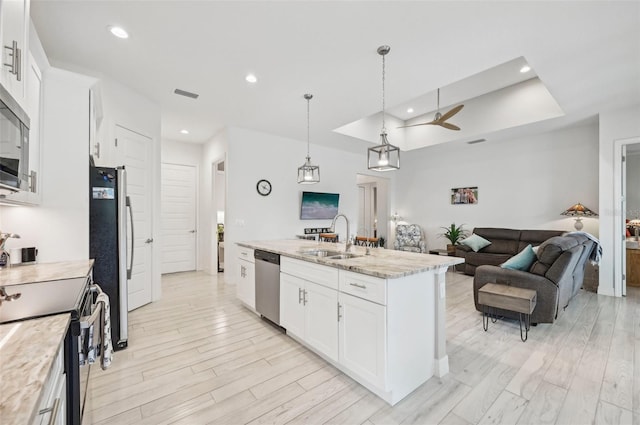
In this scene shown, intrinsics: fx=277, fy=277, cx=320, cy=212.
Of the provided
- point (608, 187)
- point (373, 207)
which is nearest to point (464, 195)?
point (608, 187)

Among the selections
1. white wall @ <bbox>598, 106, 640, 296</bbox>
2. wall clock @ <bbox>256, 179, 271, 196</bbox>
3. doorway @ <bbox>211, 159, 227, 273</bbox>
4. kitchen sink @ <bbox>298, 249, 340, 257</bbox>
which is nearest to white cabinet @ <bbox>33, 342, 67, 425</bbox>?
kitchen sink @ <bbox>298, 249, 340, 257</bbox>

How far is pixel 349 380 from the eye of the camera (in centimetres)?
211

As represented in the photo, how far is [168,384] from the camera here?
208 centimetres

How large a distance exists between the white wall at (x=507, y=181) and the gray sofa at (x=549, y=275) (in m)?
2.53

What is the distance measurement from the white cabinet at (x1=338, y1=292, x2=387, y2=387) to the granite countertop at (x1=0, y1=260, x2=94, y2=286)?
5.96ft

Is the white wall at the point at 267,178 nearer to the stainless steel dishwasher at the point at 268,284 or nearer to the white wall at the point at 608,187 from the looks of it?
the stainless steel dishwasher at the point at 268,284

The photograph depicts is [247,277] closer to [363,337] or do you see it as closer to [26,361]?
[363,337]

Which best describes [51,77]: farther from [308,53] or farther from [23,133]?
[308,53]

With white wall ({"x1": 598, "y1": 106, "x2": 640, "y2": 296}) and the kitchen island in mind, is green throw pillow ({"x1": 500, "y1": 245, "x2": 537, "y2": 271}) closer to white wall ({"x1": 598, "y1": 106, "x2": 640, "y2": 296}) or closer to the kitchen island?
the kitchen island

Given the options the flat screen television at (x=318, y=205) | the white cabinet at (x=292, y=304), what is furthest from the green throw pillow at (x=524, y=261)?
the flat screen television at (x=318, y=205)

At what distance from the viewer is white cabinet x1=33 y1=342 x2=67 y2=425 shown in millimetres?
748

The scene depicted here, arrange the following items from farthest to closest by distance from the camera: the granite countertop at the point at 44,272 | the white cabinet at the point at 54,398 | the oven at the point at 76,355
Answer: the granite countertop at the point at 44,272, the oven at the point at 76,355, the white cabinet at the point at 54,398

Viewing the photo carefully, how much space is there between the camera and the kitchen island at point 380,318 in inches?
72.0

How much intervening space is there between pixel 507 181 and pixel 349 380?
228 inches
